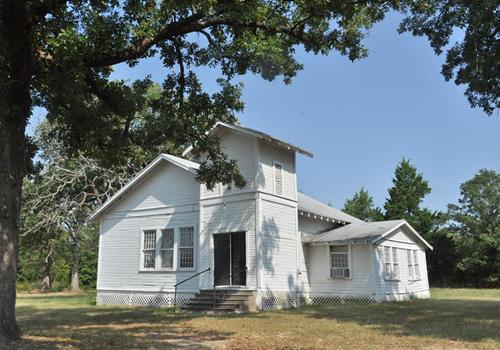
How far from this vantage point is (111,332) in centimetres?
1136

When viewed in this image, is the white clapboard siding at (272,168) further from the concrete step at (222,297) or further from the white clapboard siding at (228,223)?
the concrete step at (222,297)

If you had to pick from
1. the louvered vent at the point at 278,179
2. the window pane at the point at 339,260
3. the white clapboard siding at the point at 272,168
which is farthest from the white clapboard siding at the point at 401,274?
the louvered vent at the point at 278,179

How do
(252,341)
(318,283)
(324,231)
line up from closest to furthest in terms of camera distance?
(252,341) < (318,283) < (324,231)

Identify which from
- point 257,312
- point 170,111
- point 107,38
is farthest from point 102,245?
point 107,38

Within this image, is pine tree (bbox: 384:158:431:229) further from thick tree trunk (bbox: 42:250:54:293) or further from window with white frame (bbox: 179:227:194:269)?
thick tree trunk (bbox: 42:250:54:293)

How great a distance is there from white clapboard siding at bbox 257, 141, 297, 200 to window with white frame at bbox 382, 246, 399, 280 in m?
5.11

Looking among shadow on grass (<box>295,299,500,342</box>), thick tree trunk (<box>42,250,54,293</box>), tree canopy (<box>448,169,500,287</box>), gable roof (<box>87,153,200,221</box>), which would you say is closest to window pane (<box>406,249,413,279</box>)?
shadow on grass (<box>295,299,500,342</box>)

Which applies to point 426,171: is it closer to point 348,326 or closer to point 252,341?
point 348,326

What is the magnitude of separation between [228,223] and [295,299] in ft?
13.9

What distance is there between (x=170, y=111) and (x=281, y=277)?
27.7 ft

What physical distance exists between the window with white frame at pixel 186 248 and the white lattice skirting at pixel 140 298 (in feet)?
4.07

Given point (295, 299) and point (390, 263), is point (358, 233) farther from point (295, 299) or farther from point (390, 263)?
point (295, 299)

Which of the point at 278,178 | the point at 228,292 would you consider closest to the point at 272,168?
the point at 278,178

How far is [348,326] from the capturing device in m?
12.0
